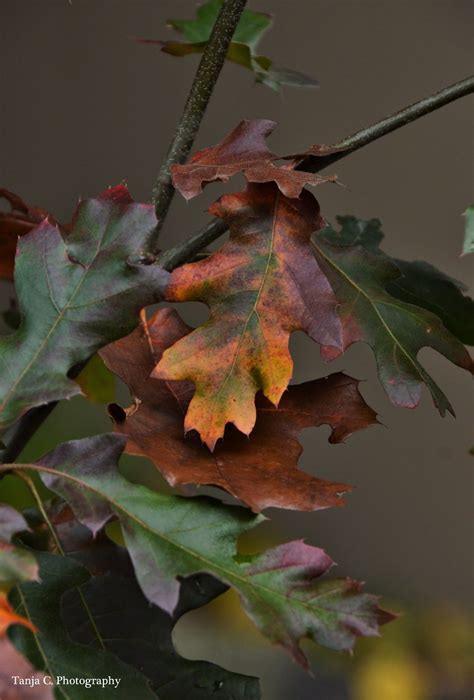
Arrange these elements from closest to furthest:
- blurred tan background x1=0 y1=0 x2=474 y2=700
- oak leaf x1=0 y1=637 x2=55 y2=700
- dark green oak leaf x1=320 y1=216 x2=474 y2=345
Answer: oak leaf x1=0 y1=637 x2=55 y2=700 < dark green oak leaf x1=320 y1=216 x2=474 y2=345 < blurred tan background x1=0 y1=0 x2=474 y2=700

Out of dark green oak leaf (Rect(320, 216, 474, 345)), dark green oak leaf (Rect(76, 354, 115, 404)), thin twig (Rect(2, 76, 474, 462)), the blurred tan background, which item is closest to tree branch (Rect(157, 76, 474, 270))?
thin twig (Rect(2, 76, 474, 462))

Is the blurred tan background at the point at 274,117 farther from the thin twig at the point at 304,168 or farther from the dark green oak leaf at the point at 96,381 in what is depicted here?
the thin twig at the point at 304,168

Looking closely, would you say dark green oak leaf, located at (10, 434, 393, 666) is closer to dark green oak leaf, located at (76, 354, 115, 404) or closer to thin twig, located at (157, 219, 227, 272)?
thin twig, located at (157, 219, 227, 272)

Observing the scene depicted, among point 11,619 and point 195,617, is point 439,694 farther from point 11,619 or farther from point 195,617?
point 11,619

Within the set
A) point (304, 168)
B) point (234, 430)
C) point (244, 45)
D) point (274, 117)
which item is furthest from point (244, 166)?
point (274, 117)

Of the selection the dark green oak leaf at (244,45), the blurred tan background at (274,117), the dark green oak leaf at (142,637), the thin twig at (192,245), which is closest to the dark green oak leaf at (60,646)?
the dark green oak leaf at (142,637)

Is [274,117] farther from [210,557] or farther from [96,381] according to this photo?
[210,557]
